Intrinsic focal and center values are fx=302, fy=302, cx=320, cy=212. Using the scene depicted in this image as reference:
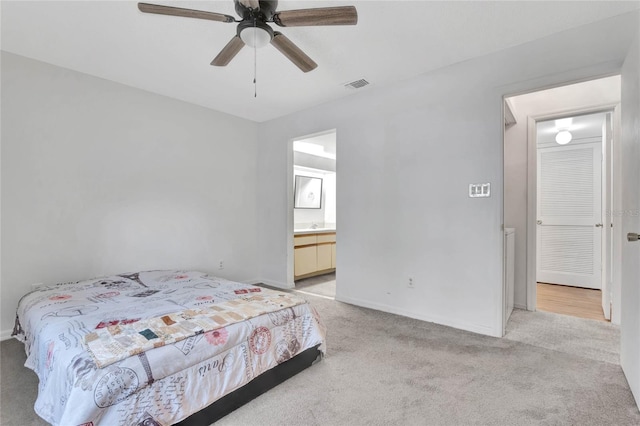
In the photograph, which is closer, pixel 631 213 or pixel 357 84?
pixel 631 213

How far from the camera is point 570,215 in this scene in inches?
177

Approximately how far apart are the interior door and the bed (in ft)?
14.3

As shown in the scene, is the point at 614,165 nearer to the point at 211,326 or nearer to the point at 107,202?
the point at 211,326

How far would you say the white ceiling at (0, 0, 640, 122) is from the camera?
2.11 meters

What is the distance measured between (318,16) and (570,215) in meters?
4.80

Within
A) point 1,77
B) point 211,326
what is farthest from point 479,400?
point 1,77

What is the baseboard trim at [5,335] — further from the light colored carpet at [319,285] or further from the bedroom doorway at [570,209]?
the bedroom doorway at [570,209]

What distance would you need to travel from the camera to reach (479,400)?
5.71 ft

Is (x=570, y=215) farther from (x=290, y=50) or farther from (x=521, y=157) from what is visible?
(x=290, y=50)

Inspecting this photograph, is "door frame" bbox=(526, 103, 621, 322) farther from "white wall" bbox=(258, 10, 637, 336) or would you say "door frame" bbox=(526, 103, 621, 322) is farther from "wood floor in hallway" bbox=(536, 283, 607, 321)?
"white wall" bbox=(258, 10, 637, 336)

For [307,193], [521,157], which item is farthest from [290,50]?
[307,193]

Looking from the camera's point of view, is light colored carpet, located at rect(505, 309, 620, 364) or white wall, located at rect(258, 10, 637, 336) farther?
white wall, located at rect(258, 10, 637, 336)

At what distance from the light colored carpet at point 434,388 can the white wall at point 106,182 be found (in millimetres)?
896

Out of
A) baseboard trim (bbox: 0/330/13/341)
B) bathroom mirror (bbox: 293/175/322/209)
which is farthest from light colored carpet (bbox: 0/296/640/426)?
bathroom mirror (bbox: 293/175/322/209)
